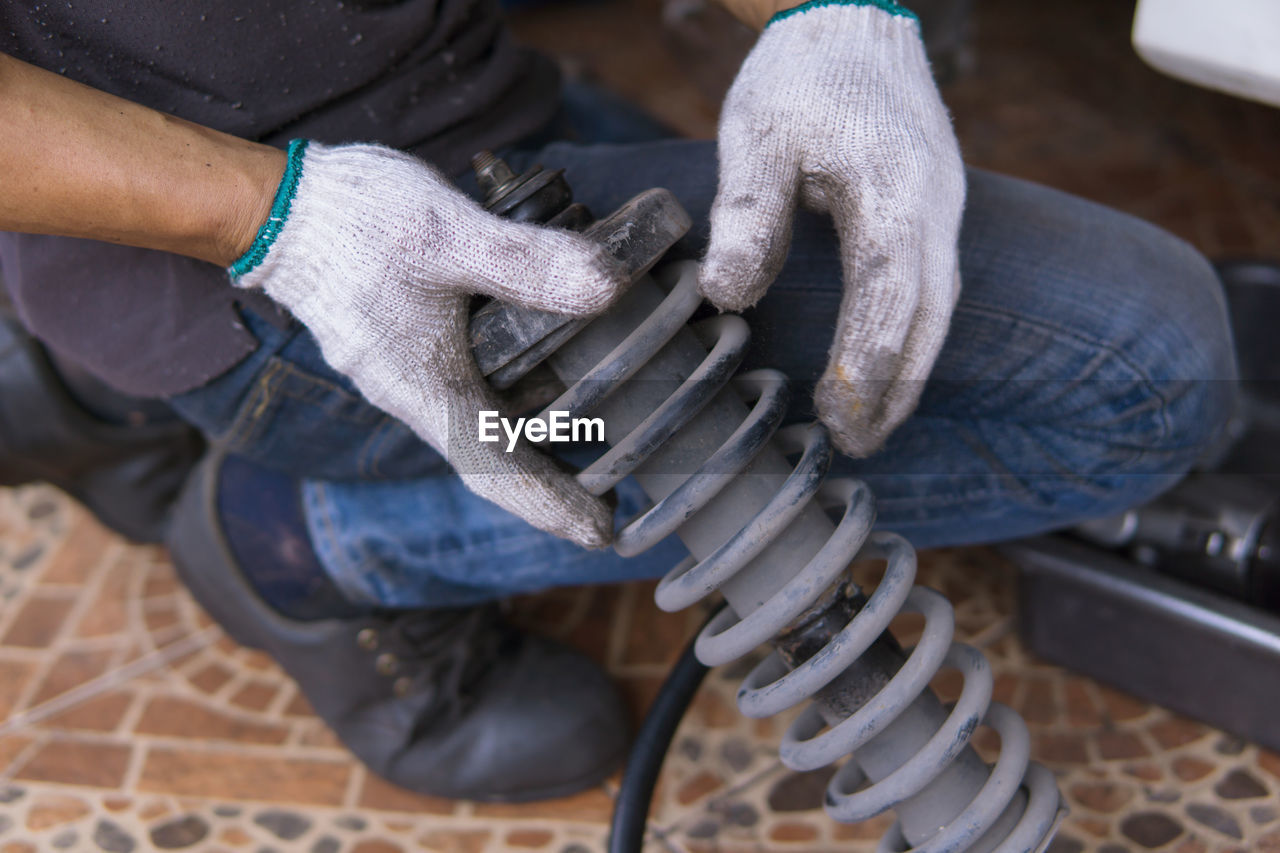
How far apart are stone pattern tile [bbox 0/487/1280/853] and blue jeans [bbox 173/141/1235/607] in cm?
22

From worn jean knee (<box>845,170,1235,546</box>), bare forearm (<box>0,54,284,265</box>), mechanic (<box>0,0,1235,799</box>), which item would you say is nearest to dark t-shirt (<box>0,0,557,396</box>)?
mechanic (<box>0,0,1235,799</box>)

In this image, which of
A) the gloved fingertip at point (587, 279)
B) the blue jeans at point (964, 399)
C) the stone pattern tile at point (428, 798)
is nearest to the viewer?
the gloved fingertip at point (587, 279)

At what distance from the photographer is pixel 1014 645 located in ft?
3.75

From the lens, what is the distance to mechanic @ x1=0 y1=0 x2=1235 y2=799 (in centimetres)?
67

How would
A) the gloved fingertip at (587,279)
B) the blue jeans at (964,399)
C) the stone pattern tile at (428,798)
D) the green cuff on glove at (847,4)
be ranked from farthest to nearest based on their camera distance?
the stone pattern tile at (428,798), the blue jeans at (964,399), the green cuff on glove at (847,4), the gloved fingertip at (587,279)

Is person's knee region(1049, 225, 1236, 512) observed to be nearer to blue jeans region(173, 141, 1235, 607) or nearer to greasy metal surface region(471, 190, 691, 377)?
blue jeans region(173, 141, 1235, 607)

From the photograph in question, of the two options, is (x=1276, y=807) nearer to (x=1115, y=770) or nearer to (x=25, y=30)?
(x=1115, y=770)

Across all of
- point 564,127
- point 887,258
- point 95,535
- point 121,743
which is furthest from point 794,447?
point 95,535

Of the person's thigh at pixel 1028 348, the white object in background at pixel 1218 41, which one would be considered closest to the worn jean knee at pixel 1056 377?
the person's thigh at pixel 1028 348

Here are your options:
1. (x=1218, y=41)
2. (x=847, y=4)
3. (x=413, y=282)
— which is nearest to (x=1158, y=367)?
(x=1218, y=41)

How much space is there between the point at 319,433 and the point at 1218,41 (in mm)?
913

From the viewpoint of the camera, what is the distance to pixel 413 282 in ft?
2.17

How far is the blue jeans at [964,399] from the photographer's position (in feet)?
2.81

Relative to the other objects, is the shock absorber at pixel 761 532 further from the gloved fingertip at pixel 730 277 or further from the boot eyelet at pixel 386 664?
the boot eyelet at pixel 386 664
